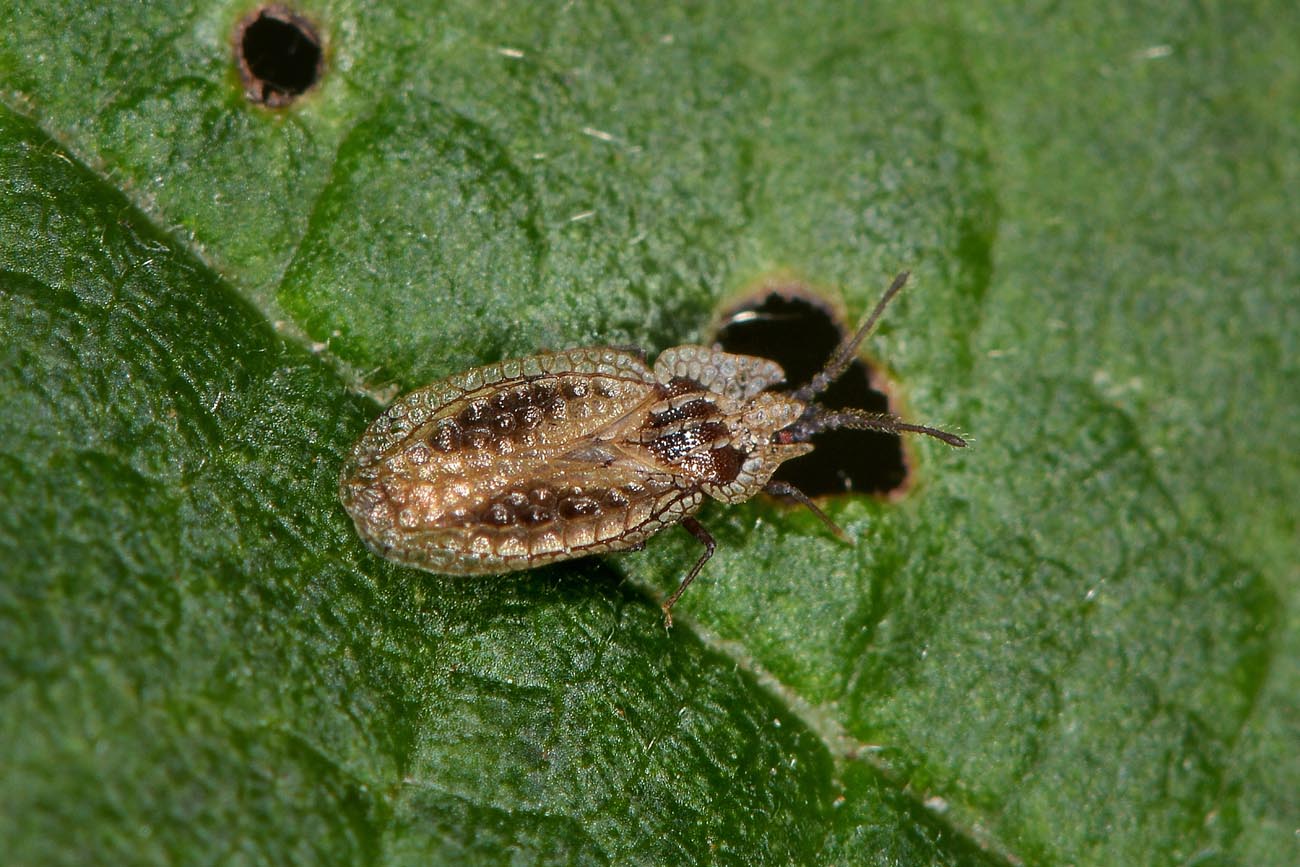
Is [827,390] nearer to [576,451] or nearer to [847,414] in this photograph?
[847,414]

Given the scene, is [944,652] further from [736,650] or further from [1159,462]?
[1159,462]

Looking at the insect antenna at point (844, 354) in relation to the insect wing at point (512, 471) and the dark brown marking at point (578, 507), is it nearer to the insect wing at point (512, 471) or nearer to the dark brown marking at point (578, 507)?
the insect wing at point (512, 471)

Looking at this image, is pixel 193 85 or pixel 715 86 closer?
pixel 193 85

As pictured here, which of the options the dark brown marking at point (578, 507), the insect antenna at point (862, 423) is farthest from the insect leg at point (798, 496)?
the dark brown marking at point (578, 507)

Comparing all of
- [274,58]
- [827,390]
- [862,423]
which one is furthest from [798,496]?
[274,58]

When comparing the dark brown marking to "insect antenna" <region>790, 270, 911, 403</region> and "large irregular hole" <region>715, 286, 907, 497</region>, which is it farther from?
"insect antenna" <region>790, 270, 911, 403</region>

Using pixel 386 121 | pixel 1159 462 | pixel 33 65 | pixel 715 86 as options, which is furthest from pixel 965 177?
pixel 33 65

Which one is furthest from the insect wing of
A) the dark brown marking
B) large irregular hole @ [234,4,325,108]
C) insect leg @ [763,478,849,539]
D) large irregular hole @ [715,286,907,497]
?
large irregular hole @ [234,4,325,108]

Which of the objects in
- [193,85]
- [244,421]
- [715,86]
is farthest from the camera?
[715,86]
